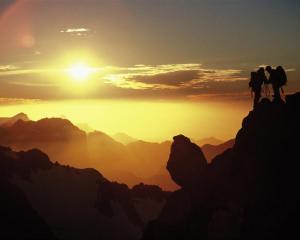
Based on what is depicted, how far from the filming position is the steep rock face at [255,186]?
7644 centimetres

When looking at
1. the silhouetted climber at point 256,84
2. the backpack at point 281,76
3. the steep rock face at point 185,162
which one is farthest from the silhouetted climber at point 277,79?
the steep rock face at point 185,162

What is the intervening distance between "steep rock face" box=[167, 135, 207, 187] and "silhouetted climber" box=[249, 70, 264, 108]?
2084 cm

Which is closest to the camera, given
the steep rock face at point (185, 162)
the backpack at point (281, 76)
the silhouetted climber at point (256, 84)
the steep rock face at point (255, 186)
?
the steep rock face at point (255, 186)

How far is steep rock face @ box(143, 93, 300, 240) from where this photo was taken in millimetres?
76438

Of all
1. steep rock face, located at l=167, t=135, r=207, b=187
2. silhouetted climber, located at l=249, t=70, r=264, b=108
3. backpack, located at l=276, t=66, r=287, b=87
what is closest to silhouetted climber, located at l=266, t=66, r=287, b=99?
backpack, located at l=276, t=66, r=287, b=87

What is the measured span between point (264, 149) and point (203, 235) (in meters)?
20.1

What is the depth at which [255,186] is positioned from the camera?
8175 centimetres

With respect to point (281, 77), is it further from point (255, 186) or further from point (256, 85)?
point (255, 186)

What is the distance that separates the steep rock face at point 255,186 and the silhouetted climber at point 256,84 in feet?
16.7

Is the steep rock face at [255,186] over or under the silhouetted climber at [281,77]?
under

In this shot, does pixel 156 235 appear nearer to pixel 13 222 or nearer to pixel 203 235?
pixel 203 235

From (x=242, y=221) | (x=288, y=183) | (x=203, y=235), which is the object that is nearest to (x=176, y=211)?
(x=203, y=235)

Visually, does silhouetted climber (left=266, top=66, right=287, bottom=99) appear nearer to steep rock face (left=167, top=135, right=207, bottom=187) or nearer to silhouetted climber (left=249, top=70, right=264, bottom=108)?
silhouetted climber (left=249, top=70, right=264, bottom=108)

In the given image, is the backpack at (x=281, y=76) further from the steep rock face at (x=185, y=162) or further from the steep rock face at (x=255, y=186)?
the steep rock face at (x=185, y=162)
